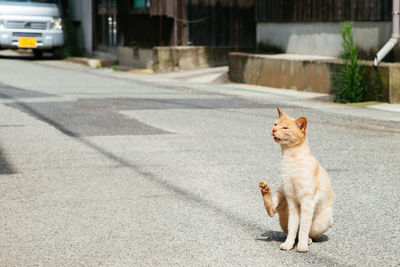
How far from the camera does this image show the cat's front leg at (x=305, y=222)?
4.50 m

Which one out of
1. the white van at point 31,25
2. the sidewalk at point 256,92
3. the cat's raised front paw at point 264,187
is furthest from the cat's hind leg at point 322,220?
the white van at point 31,25

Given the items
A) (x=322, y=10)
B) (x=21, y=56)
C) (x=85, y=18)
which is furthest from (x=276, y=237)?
(x=21, y=56)

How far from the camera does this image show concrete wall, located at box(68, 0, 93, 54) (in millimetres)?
30781

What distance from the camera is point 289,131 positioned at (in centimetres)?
446

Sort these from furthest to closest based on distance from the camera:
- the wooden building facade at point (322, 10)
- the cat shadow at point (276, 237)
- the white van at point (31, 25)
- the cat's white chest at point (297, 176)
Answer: the white van at point (31, 25)
the wooden building facade at point (322, 10)
the cat shadow at point (276, 237)
the cat's white chest at point (297, 176)

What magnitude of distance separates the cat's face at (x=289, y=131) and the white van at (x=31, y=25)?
24866 millimetres

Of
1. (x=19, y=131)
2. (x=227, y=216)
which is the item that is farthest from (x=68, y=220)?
(x=19, y=131)

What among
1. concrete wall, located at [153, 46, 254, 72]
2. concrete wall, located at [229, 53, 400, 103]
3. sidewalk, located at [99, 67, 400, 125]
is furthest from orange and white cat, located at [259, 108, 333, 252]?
concrete wall, located at [153, 46, 254, 72]

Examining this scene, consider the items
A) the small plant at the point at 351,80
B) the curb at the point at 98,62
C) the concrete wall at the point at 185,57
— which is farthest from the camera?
the curb at the point at 98,62

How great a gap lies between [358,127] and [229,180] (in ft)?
14.8

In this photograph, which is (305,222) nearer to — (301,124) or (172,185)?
(301,124)

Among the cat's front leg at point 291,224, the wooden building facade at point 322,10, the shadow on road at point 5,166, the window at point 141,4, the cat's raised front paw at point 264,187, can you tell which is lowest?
the shadow on road at point 5,166

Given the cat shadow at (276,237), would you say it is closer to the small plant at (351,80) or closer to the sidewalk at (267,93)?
the sidewalk at (267,93)

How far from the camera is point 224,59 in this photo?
80.8 feet
